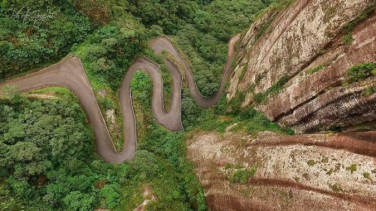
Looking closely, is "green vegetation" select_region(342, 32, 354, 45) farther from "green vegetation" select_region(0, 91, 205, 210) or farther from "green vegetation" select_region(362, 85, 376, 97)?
"green vegetation" select_region(0, 91, 205, 210)

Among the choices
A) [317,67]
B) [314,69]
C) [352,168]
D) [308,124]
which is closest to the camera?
[352,168]

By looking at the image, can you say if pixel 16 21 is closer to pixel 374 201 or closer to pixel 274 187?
pixel 274 187

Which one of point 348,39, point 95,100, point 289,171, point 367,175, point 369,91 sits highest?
point 95,100

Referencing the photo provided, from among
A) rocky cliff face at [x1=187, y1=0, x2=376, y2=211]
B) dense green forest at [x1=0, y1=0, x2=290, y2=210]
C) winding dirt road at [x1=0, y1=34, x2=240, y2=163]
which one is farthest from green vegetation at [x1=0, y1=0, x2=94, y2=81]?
rocky cliff face at [x1=187, y1=0, x2=376, y2=211]

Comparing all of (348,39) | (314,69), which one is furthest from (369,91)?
(314,69)

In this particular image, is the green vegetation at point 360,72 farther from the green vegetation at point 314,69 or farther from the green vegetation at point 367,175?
the green vegetation at point 367,175

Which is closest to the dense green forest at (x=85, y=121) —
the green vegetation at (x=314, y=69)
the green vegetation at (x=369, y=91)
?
the green vegetation at (x=314, y=69)

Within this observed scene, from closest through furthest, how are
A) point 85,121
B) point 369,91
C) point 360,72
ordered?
point 369,91 < point 360,72 < point 85,121

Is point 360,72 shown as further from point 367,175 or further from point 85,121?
point 85,121
